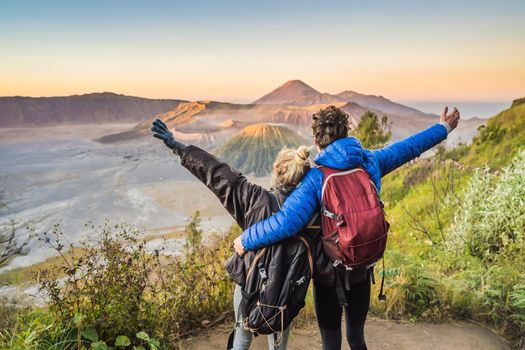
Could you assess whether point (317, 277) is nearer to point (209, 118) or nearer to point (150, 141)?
point (209, 118)

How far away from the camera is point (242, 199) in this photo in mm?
2281

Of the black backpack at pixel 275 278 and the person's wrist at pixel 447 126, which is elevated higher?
the person's wrist at pixel 447 126

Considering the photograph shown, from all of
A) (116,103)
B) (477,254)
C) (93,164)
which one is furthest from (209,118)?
(477,254)

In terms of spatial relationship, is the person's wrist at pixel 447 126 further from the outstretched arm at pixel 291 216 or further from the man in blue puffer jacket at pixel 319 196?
the outstretched arm at pixel 291 216

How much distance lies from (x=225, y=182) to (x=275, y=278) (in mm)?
570

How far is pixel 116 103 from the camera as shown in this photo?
9056cm

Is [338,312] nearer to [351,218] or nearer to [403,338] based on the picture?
[351,218]

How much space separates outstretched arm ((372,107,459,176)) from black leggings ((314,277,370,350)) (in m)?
0.76

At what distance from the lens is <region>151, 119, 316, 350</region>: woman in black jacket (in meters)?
2.20

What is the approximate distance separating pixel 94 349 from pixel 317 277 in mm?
1544

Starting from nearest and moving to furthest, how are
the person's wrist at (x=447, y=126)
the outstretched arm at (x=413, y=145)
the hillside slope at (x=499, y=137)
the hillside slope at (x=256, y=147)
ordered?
the outstretched arm at (x=413, y=145) < the person's wrist at (x=447, y=126) < the hillside slope at (x=499, y=137) < the hillside slope at (x=256, y=147)

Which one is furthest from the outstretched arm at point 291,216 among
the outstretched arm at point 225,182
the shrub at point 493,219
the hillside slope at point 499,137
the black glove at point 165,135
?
the hillside slope at point 499,137

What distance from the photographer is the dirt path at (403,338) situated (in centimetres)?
362

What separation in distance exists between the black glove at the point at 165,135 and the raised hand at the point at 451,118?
191cm
